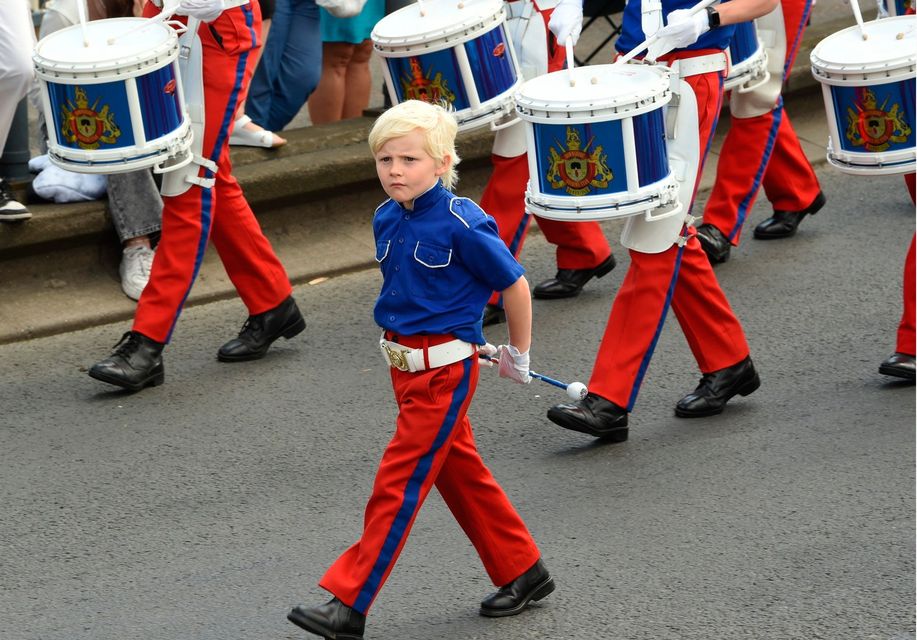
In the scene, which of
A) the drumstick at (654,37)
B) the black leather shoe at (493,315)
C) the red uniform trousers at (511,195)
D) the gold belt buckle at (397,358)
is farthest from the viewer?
the black leather shoe at (493,315)

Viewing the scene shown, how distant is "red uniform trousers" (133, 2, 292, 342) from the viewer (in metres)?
5.62

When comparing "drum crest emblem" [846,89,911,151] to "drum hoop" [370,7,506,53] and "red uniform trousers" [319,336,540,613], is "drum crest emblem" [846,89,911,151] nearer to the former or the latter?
"drum hoop" [370,7,506,53]

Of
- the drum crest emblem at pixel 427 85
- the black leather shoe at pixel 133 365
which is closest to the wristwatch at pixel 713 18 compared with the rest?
the drum crest emblem at pixel 427 85

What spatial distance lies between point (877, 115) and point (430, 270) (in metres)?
1.89

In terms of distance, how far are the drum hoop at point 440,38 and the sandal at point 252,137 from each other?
167 cm

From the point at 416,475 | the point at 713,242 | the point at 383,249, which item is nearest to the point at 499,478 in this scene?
the point at 416,475

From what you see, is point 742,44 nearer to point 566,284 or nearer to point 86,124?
point 566,284

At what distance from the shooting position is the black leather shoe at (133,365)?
217 inches

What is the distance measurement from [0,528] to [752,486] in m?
2.14

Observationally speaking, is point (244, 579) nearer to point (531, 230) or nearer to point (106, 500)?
point (106, 500)

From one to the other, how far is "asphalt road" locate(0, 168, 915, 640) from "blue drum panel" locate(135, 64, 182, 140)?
92 cm

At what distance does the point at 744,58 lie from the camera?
6301 millimetres

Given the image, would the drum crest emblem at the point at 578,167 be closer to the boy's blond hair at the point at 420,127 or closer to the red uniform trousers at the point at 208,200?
the boy's blond hair at the point at 420,127

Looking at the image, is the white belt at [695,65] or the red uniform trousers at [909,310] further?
the red uniform trousers at [909,310]
